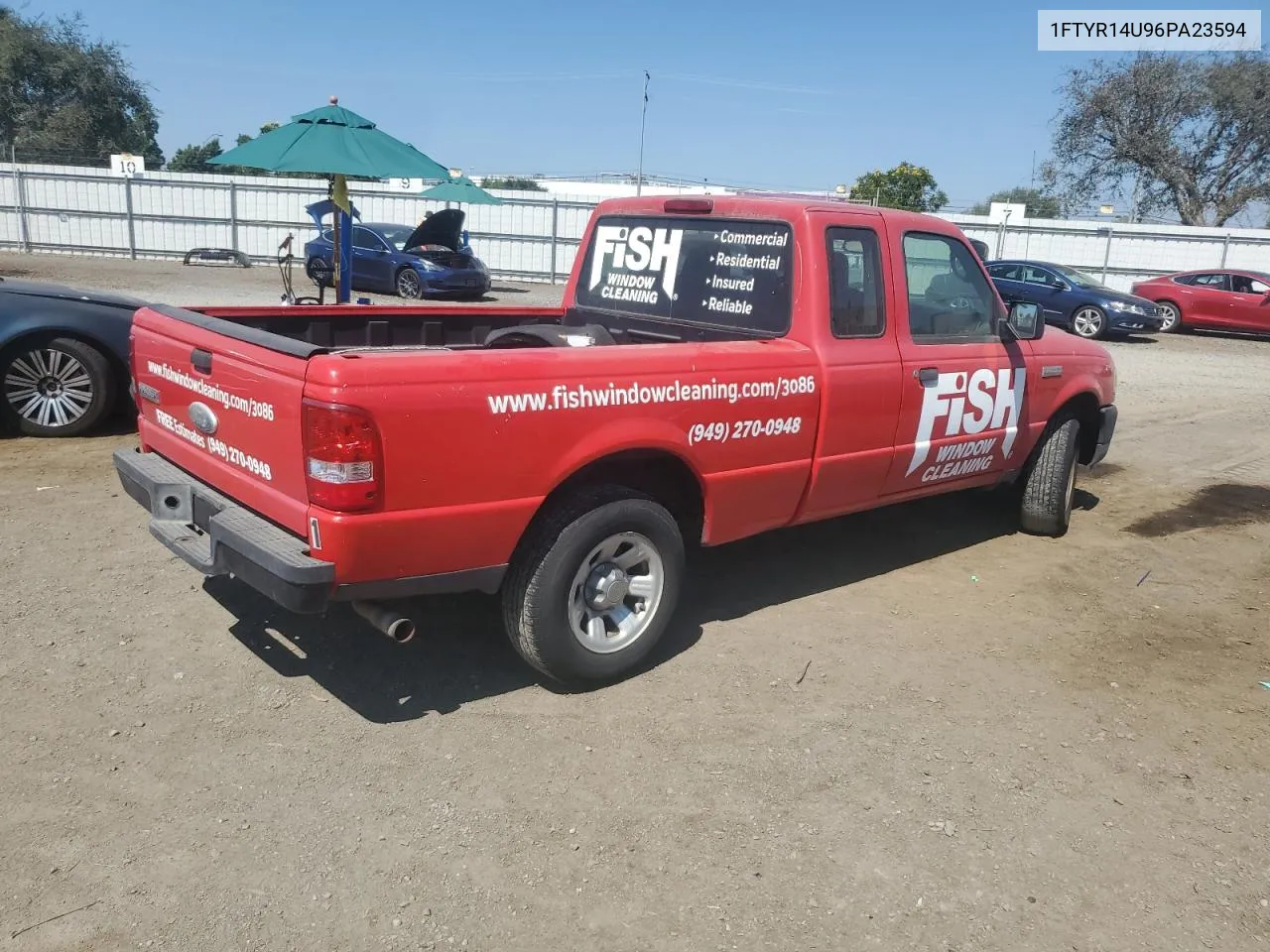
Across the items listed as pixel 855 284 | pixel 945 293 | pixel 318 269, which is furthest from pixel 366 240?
pixel 855 284

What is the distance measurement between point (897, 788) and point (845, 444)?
5.42ft

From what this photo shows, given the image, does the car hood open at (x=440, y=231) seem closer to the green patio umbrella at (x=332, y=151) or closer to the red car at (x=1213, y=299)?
the green patio umbrella at (x=332, y=151)

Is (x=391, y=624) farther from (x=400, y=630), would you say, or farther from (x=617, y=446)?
(x=617, y=446)

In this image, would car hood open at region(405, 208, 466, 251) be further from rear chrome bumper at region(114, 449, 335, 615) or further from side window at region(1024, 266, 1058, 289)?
rear chrome bumper at region(114, 449, 335, 615)

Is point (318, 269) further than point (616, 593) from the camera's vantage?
Yes

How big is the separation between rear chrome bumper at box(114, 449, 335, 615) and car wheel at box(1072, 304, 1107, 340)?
1806cm

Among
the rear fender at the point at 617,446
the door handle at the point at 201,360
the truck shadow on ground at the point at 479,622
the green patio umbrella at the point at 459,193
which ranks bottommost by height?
the truck shadow on ground at the point at 479,622

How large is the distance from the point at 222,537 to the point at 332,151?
6097mm

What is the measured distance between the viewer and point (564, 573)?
3.64 m

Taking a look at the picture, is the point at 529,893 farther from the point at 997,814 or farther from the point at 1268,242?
the point at 1268,242

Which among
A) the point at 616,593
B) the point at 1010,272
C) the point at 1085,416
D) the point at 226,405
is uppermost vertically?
the point at 1010,272

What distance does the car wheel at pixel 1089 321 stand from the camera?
18.6 meters

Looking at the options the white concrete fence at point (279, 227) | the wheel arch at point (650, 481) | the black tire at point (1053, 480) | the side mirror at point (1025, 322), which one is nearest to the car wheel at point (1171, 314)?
the white concrete fence at point (279, 227)

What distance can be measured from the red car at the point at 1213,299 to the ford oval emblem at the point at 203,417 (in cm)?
2086
